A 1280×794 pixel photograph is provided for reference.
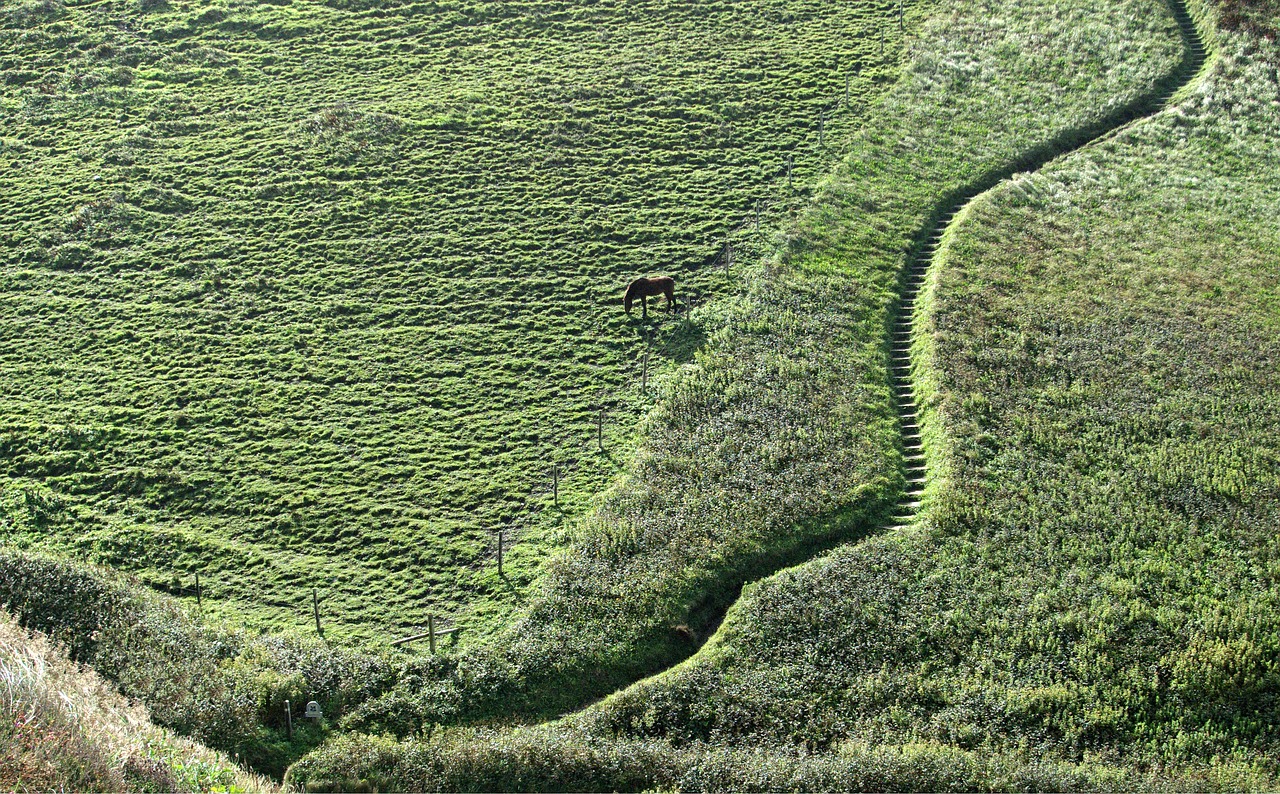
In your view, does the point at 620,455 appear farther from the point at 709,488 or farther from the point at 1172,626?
the point at 1172,626

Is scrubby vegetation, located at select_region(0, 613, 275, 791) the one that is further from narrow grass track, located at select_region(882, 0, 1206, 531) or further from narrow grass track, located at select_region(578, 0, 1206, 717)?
narrow grass track, located at select_region(882, 0, 1206, 531)

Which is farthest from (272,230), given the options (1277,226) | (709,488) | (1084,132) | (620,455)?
(1277,226)

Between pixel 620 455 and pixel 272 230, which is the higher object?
pixel 272 230

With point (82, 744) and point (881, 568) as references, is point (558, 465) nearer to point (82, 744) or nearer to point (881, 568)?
point (881, 568)

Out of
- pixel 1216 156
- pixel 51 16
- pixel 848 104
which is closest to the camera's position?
pixel 1216 156

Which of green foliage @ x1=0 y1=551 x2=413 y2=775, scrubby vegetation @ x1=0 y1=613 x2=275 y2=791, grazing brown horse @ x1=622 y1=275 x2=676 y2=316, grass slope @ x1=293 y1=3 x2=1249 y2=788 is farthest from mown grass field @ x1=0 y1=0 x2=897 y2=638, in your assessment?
scrubby vegetation @ x1=0 y1=613 x2=275 y2=791

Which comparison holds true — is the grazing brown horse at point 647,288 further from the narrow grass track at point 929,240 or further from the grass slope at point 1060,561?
the grass slope at point 1060,561
